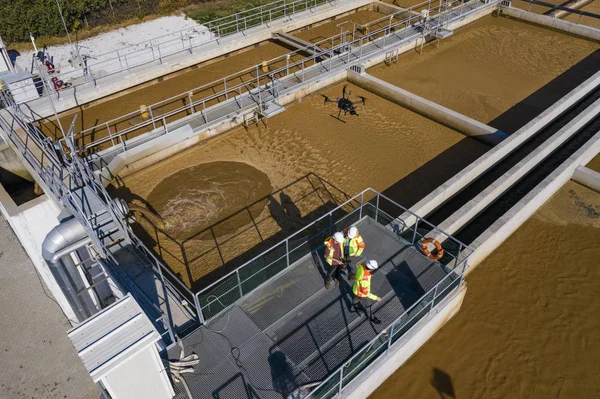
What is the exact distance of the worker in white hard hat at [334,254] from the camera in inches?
354

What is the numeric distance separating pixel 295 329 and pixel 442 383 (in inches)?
132

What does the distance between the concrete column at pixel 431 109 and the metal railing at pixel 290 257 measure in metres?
4.97

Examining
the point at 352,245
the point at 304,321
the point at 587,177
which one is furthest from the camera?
the point at 587,177

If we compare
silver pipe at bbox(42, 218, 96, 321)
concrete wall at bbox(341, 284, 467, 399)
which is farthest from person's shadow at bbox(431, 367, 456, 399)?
silver pipe at bbox(42, 218, 96, 321)

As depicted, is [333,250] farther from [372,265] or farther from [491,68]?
[491,68]

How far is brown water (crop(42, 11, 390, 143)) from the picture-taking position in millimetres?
16859

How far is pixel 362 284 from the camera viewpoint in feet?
28.0

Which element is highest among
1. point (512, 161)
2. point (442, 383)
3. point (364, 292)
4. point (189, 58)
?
point (189, 58)

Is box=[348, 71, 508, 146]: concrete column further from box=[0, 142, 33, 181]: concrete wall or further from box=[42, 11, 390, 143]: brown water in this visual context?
box=[0, 142, 33, 181]: concrete wall

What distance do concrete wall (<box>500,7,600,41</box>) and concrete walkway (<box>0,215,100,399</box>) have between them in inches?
990

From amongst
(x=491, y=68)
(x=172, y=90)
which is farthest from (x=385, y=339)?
(x=491, y=68)

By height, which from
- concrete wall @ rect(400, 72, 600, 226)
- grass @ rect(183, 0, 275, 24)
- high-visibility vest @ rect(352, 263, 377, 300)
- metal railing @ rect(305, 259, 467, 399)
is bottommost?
concrete wall @ rect(400, 72, 600, 226)

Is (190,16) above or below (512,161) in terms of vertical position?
above

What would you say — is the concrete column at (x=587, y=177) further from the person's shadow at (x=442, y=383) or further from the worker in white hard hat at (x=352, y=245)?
the worker in white hard hat at (x=352, y=245)
